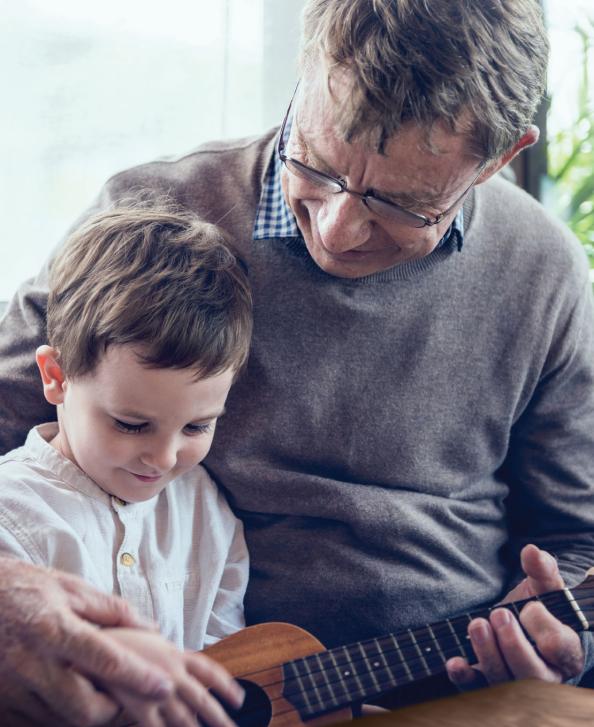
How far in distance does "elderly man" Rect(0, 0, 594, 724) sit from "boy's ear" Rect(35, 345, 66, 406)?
0.28 ft

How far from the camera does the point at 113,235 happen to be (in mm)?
1113

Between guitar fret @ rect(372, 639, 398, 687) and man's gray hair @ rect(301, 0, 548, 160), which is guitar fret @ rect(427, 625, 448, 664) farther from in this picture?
man's gray hair @ rect(301, 0, 548, 160)

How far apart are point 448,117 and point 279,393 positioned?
435 mm

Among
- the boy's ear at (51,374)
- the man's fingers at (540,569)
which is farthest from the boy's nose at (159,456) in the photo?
the man's fingers at (540,569)

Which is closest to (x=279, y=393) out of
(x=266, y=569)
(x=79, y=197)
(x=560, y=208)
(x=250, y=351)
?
(x=250, y=351)

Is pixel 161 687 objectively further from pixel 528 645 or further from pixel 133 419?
pixel 528 645

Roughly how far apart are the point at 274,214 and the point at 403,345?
0.26 metres

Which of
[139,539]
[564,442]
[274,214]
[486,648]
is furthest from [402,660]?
[274,214]

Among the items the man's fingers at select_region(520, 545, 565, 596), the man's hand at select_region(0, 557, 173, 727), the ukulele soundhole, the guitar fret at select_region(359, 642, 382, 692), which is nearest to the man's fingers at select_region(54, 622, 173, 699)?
the man's hand at select_region(0, 557, 173, 727)

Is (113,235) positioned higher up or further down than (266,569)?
higher up

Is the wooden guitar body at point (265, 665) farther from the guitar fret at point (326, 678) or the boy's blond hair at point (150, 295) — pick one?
the boy's blond hair at point (150, 295)

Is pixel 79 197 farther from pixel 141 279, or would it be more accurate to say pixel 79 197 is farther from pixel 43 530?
pixel 43 530

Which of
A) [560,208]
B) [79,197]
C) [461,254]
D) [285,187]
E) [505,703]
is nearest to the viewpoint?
[505,703]

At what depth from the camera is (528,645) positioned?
1.11 m
